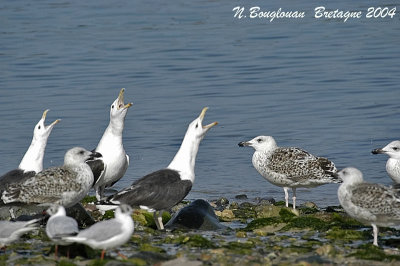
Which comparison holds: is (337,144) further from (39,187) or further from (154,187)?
(39,187)

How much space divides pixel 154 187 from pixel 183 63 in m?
14.8

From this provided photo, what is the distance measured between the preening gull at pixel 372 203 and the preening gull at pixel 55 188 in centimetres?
295

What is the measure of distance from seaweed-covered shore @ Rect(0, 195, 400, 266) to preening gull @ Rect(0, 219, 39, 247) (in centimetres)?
17

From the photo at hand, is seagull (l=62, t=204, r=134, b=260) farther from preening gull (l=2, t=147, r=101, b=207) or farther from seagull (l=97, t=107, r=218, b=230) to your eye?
seagull (l=97, t=107, r=218, b=230)

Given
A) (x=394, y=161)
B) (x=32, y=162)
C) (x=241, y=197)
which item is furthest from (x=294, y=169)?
(x=32, y=162)

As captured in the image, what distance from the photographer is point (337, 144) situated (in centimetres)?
1706

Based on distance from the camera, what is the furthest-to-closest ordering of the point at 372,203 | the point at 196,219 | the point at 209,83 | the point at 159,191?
1. the point at 209,83
2. the point at 196,219
3. the point at 159,191
4. the point at 372,203

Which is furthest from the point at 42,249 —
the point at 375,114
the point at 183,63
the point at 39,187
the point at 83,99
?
the point at 183,63

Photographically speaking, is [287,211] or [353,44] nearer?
[287,211]

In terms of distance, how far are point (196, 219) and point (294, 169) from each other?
2.04 m

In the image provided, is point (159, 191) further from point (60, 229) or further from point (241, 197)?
point (241, 197)

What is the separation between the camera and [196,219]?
1115cm

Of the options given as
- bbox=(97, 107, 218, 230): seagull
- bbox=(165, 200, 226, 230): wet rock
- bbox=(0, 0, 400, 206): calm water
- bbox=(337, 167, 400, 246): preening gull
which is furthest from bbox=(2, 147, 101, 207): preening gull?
bbox=(0, 0, 400, 206): calm water

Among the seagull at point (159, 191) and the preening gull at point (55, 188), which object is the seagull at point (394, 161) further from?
the preening gull at point (55, 188)
